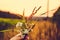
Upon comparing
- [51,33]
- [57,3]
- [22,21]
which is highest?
[57,3]

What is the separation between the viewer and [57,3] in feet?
4.48

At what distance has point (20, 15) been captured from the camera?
1.30 metres

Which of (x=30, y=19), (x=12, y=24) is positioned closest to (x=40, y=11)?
(x=30, y=19)

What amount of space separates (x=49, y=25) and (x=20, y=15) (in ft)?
0.85

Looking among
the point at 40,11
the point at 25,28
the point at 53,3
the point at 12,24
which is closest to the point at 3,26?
the point at 12,24

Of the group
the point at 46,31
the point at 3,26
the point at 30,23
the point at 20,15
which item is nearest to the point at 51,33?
the point at 46,31

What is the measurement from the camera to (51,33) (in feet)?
4.39

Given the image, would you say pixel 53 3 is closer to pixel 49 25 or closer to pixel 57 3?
pixel 57 3

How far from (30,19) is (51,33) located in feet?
0.70

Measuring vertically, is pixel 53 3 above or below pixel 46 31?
above

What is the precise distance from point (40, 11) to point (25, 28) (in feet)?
0.63

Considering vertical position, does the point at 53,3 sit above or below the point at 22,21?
above

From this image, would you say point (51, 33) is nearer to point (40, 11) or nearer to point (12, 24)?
point (40, 11)

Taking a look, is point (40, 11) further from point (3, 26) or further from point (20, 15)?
point (3, 26)
